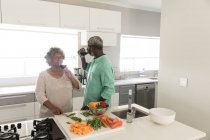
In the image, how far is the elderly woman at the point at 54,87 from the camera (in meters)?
1.72

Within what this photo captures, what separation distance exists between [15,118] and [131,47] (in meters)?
3.00

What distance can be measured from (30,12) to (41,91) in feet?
4.93

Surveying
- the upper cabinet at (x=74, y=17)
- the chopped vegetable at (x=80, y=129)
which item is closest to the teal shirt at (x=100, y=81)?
the chopped vegetable at (x=80, y=129)

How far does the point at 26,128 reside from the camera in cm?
139

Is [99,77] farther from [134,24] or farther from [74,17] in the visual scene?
[134,24]

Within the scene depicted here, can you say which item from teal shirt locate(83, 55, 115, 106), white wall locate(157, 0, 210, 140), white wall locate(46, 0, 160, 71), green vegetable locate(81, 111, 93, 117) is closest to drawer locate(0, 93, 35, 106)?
teal shirt locate(83, 55, 115, 106)

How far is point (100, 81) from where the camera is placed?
74.6 inches

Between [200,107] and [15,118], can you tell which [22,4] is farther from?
[200,107]

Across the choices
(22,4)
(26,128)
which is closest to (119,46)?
(22,4)

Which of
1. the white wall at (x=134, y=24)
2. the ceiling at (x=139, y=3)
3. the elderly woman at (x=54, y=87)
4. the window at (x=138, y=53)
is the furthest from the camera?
the window at (x=138, y=53)

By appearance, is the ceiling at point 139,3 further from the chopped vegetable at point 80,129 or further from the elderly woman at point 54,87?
the chopped vegetable at point 80,129

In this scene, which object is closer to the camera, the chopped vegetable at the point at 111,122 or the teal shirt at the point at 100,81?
the chopped vegetable at the point at 111,122

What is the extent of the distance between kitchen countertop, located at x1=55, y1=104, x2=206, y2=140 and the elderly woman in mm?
654

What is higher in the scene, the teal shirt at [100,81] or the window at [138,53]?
the window at [138,53]
